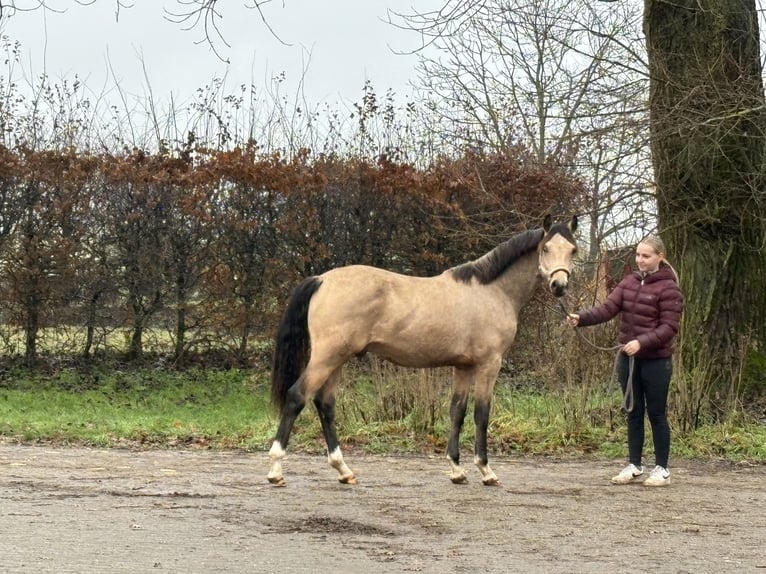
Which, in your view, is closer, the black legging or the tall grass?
the black legging

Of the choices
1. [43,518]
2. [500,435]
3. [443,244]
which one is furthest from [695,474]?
[443,244]

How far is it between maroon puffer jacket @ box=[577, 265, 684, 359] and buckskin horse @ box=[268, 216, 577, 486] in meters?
0.57

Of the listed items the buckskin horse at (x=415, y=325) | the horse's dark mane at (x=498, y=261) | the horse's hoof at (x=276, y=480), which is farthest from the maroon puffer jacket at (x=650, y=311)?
the horse's hoof at (x=276, y=480)

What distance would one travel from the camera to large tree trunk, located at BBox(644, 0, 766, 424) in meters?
11.6

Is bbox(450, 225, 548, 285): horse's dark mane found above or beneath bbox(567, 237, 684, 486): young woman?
above

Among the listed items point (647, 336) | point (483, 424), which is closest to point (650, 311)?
point (647, 336)

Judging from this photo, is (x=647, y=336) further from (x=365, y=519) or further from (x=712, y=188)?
(x=712, y=188)

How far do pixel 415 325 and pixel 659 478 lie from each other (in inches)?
95.1

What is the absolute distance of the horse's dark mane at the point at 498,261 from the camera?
28.7 feet

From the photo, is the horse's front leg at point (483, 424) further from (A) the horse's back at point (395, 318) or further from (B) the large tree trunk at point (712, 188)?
(B) the large tree trunk at point (712, 188)

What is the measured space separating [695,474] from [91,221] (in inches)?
413

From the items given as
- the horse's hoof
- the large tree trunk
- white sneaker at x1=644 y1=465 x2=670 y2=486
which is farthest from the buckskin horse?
the large tree trunk

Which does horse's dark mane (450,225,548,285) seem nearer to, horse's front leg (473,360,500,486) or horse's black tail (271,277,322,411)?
horse's front leg (473,360,500,486)

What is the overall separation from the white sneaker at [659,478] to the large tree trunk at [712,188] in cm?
304
